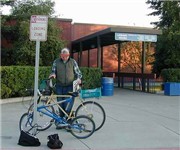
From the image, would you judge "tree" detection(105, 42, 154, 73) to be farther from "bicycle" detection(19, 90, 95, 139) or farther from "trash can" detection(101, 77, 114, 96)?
"bicycle" detection(19, 90, 95, 139)

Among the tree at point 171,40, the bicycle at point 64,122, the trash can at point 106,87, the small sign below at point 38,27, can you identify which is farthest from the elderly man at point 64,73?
the tree at point 171,40

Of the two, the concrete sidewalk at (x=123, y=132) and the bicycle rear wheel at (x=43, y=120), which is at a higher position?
the bicycle rear wheel at (x=43, y=120)

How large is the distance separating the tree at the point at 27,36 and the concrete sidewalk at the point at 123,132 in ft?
27.8

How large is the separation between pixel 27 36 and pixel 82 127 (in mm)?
13665

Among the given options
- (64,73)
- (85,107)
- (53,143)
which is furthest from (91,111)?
(53,143)

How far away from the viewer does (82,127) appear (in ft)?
25.2

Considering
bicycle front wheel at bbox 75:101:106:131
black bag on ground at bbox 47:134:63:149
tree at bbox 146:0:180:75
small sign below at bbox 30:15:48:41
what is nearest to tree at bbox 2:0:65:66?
tree at bbox 146:0:180:75

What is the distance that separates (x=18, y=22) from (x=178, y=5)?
33.2 ft

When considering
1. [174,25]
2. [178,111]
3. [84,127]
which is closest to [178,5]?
[174,25]

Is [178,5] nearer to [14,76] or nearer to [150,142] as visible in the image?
[14,76]

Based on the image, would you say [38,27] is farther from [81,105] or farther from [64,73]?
[81,105]

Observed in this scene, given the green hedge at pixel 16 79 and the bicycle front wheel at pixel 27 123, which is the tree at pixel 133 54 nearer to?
the green hedge at pixel 16 79

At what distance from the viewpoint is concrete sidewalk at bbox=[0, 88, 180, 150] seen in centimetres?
715

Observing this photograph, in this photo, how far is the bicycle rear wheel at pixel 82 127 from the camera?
25.1ft
